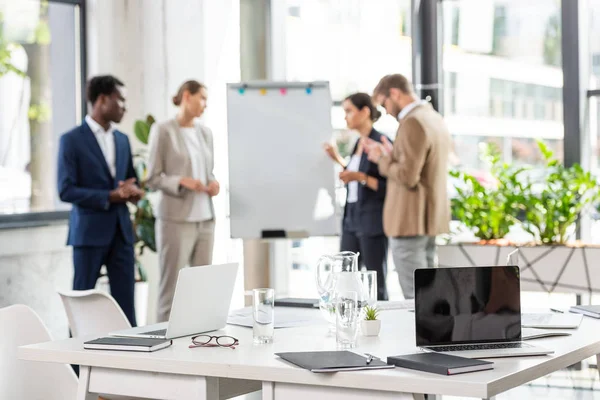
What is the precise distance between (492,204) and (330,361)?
3830 millimetres

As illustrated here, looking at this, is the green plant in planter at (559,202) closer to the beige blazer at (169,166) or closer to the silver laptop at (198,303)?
the beige blazer at (169,166)

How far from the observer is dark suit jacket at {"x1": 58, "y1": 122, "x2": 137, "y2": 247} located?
198 inches

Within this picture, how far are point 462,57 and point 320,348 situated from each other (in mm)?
4587

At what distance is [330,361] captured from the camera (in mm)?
2199

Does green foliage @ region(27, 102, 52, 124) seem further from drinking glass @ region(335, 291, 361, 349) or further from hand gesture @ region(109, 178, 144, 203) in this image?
drinking glass @ region(335, 291, 361, 349)

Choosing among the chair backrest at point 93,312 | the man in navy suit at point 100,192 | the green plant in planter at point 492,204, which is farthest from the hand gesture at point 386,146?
the chair backrest at point 93,312

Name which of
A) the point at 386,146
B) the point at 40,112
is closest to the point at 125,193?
the point at 40,112

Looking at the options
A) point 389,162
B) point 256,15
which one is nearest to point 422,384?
point 389,162

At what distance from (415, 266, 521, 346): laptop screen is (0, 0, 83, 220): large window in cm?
388

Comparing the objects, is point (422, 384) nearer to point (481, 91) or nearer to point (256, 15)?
point (481, 91)

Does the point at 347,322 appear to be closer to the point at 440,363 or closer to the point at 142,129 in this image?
the point at 440,363

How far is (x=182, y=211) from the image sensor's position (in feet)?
18.2

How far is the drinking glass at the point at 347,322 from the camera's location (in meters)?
2.47

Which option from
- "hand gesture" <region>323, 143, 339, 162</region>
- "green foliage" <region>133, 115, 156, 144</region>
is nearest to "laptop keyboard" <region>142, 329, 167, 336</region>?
"hand gesture" <region>323, 143, 339, 162</region>
